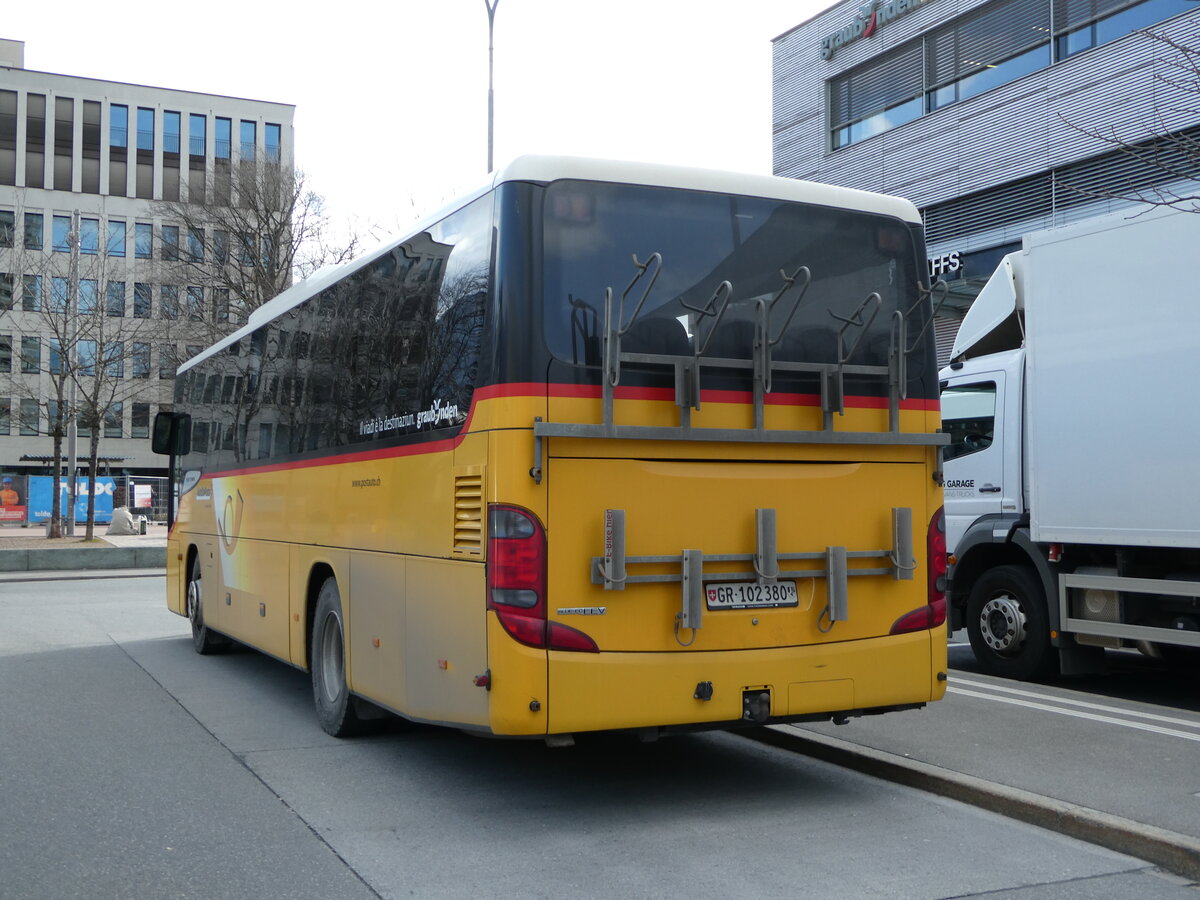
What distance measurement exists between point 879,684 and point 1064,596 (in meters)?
3.69

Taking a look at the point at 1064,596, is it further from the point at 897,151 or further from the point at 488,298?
the point at 897,151

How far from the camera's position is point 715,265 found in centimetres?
623

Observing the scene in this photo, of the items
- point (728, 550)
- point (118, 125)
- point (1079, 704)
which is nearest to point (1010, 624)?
point (1079, 704)

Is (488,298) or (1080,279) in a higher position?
(1080,279)

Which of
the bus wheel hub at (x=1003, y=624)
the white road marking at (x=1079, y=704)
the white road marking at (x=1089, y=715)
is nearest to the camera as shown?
the white road marking at (x=1089, y=715)

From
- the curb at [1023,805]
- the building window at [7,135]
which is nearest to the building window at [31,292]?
the curb at [1023,805]

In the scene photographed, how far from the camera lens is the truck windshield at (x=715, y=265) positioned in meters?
5.89

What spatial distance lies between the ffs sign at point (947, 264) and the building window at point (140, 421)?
5366 cm

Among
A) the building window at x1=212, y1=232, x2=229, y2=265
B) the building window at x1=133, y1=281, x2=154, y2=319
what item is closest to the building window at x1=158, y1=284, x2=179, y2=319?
the building window at x1=133, y1=281, x2=154, y2=319

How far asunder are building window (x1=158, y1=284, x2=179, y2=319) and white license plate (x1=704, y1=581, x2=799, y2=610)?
3255 centimetres

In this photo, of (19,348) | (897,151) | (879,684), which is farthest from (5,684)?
(19,348)

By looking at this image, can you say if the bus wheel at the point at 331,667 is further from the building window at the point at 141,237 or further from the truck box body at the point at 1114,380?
the building window at the point at 141,237

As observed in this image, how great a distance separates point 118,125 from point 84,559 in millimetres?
49611

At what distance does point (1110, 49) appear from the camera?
21.7 meters
